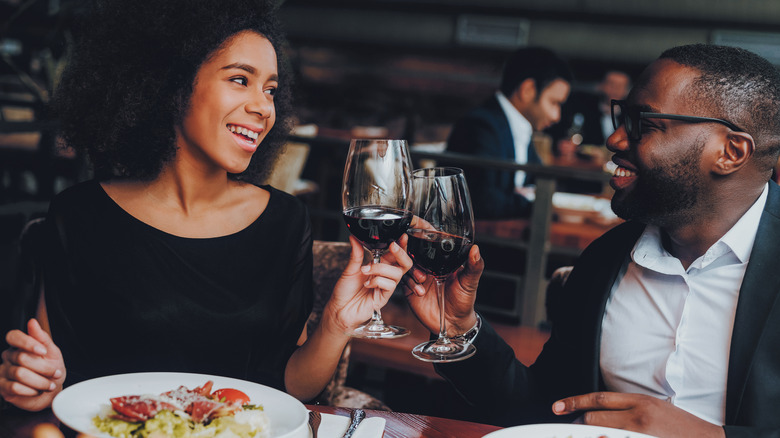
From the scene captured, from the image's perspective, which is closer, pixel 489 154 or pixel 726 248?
pixel 726 248

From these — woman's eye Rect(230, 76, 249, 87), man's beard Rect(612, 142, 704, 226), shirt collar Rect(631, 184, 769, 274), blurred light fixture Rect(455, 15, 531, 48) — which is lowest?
shirt collar Rect(631, 184, 769, 274)

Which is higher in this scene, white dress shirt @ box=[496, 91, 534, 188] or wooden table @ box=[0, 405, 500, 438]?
white dress shirt @ box=[496, 91, 534, 188]

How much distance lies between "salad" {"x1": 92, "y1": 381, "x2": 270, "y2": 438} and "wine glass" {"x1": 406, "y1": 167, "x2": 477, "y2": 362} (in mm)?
381

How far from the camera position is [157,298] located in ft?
5.04

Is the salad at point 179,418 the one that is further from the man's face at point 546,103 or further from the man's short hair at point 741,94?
the man's face at point 546,103

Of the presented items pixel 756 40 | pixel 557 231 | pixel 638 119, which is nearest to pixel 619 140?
pixel 638 119

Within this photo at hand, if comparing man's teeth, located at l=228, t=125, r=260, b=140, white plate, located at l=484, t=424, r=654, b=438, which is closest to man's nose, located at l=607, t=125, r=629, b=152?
white plate, located at l=484, t=424, r=654, b=438

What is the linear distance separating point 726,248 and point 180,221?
122 centimetres

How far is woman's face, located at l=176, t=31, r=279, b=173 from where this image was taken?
1.53 meters

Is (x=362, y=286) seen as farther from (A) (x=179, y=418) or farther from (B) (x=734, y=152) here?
(B) (x=734, y=152)

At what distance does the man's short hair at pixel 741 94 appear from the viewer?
140cm

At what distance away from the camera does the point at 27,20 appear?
3980 millimetres

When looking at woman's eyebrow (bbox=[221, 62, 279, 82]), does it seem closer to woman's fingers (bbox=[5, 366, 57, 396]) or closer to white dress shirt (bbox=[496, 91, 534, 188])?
woman's fingers (bbox=[5, 366, 57, 396])

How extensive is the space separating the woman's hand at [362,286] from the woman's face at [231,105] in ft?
1.33
